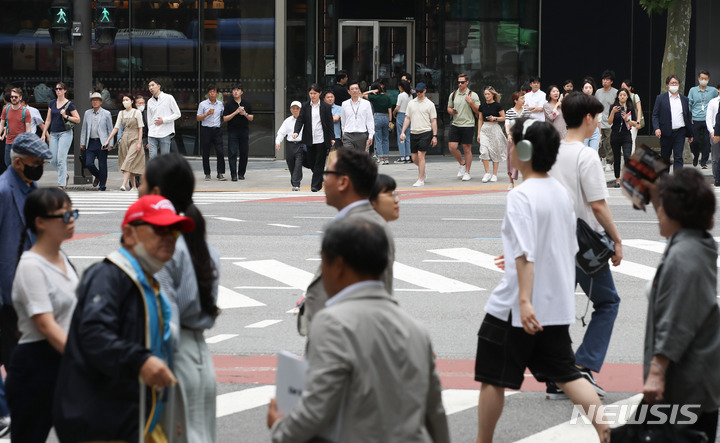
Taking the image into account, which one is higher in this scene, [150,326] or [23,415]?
[150,326]

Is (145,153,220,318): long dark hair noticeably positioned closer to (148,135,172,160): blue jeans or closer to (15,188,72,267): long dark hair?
(15,188,72,267): long dark hair

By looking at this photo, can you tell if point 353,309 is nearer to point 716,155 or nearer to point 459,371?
point 459,371

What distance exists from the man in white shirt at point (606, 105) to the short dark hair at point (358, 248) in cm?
1970

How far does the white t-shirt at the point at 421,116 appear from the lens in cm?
2230

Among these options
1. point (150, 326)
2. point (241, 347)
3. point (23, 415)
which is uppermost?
point (150, 326)

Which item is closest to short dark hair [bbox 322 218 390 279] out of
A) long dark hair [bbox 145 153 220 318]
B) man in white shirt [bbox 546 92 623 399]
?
long dark hair [bbox 145 153 220 318]

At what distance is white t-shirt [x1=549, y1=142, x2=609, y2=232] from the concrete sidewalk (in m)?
14.9

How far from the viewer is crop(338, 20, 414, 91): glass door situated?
2877cm

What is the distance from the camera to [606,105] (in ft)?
76.7

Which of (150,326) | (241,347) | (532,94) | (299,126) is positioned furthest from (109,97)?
(150,326)

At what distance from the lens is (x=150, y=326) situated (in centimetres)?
409

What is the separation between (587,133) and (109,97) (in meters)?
22.7

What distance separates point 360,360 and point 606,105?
20.8 m

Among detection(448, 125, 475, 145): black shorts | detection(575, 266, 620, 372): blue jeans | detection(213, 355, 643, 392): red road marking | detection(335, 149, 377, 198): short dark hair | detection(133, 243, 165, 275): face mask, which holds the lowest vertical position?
detection(213, 355, 643, 392): red road marking
